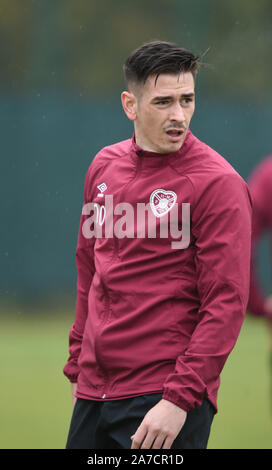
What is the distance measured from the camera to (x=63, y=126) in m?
10.7

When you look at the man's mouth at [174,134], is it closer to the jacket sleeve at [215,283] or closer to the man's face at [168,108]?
the man's face at [168,108]

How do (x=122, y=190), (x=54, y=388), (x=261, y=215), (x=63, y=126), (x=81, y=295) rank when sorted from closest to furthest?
(x=122, y=190) < (x=81, y=295) < (x=261, y=215) < (x=54, y=388) < (x=63, y=126)

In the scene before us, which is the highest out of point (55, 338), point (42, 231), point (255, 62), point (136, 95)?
point (255, 62)

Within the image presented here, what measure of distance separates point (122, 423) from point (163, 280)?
1.61ft

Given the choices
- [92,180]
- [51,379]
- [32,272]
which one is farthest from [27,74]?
[92,180]

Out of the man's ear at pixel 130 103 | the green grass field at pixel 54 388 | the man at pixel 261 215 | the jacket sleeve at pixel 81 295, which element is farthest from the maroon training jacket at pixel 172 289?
the green grass field at pixel 54 388

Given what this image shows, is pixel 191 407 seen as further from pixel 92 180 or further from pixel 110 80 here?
pixel 110 80

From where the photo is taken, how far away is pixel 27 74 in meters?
10.7

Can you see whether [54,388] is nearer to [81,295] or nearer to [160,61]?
[81,295]

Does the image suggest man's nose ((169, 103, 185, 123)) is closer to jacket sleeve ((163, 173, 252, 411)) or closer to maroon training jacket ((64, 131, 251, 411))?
maroon training jacket ((64, 131, 251, 411))

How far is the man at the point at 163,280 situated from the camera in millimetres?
2680

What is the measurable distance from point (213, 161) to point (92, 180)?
0.55 meters

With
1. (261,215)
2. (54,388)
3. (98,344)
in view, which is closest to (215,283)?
(98,344)

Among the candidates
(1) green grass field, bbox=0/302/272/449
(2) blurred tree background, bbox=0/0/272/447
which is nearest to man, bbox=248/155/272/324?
(1) green grass field, bbox=0/302/272/449
